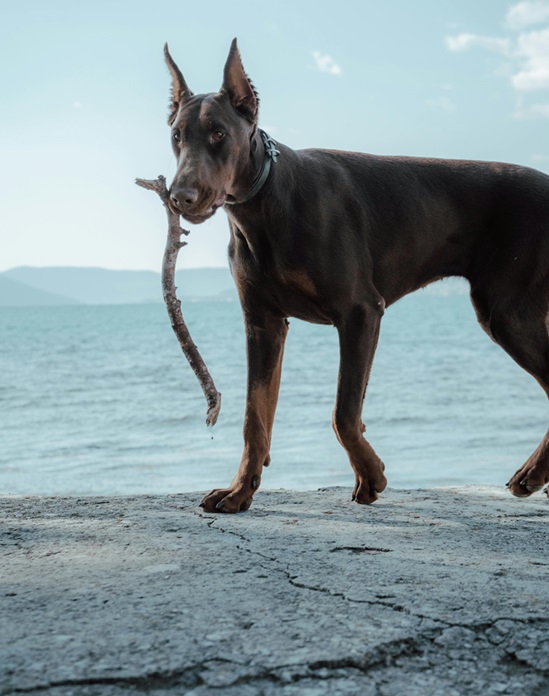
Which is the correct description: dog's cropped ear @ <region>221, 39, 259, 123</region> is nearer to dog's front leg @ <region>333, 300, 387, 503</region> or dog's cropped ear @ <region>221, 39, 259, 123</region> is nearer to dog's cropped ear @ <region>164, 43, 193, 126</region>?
dog's cropped ear @ <region>164, 43, 193, 126</region>

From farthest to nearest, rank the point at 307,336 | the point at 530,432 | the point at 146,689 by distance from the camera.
→ the point at 307,336 → the point at 530,432 → the point at 146,689

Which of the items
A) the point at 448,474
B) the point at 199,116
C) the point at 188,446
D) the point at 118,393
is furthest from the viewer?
the point at 118,393

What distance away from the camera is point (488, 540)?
3.67 meters

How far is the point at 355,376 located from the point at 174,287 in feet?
3.56

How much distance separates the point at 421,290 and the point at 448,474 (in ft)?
15.3

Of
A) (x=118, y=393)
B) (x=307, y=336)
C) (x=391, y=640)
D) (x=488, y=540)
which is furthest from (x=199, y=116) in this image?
(x=307, y=336)

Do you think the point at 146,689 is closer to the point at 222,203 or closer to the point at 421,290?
the point at 222,203

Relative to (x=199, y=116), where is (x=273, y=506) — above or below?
below

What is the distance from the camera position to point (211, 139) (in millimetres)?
3975

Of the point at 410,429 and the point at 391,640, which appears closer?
the point at 391,640

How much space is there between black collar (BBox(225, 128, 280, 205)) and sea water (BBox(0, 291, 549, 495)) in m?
1.48

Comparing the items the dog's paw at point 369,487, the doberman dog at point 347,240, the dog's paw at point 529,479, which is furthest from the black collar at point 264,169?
the dog's paw at point 529,479

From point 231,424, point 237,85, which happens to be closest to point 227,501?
point 237,85

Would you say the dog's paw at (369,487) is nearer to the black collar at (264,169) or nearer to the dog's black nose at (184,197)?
the black collar at (264,169)
